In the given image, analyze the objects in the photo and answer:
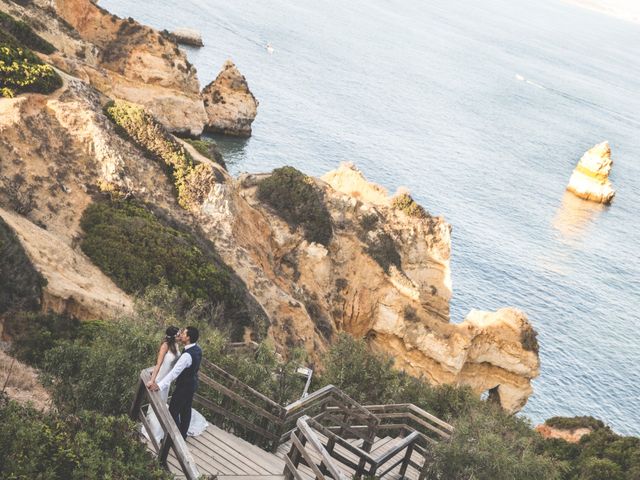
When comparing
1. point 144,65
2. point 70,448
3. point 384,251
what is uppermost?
point 70,448

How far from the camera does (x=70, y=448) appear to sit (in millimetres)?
8539

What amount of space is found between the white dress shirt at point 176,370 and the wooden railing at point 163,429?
0.24 m

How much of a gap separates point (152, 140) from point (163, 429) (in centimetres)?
2145

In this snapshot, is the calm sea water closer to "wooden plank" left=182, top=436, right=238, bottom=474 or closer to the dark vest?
"wooden plank" left=182, top=436, right=238, bottom=474

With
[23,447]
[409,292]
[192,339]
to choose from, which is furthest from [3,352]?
[409,292]

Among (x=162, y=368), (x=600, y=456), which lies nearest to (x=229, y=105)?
(x=600, y=456)

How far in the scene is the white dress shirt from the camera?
34.2ft

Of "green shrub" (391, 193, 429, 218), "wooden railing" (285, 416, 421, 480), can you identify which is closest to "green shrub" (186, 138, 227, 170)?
"green shrub" (391, 193, 429, 218)

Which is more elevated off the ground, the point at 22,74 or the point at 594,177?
the point at 22,74

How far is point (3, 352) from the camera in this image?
15422 millimetres

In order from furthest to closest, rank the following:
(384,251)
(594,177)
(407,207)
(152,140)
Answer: (594,177) < (407,207) < (384,251) < (152,140)

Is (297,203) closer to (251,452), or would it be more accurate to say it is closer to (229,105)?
(251,452)

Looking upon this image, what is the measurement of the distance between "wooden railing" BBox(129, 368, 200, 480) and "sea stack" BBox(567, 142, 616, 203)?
307ft

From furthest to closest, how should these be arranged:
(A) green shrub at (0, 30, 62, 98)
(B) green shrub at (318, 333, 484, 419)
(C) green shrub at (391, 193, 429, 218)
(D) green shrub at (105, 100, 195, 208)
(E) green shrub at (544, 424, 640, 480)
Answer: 1. (C) green shrub at (391, 193, 429, 218)
2. (D) green shrub at (105, 100, 195, 208)
3. (E) green shrub at (544, 424, 640, 480)
4. (A) green shrub at (0, 30, 62, 98)
5. (B) green shrub at (318, 333, 484, 419)
